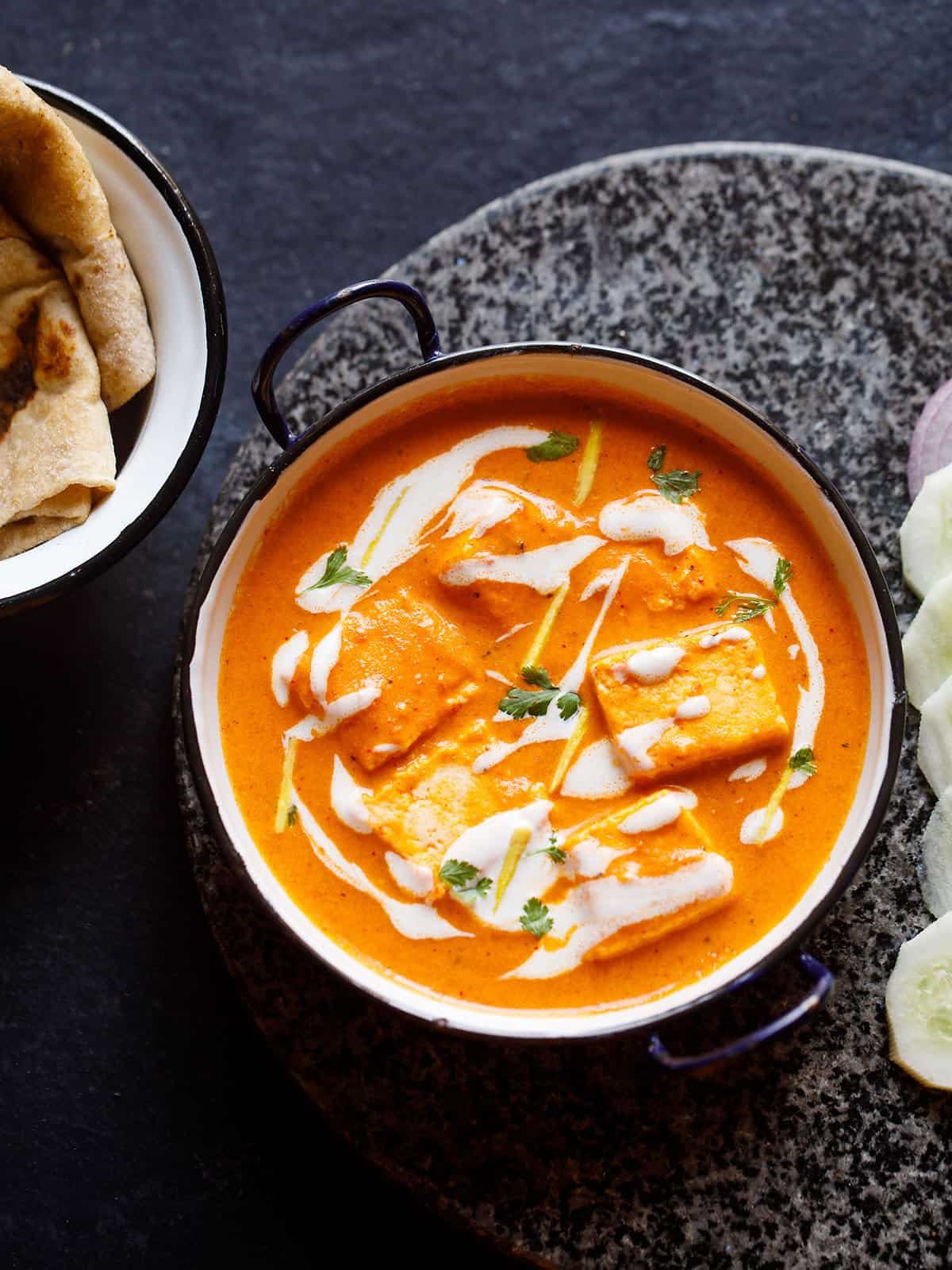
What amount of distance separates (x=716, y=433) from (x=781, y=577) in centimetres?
29

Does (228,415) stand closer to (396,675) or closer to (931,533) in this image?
(396,675)

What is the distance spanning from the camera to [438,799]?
222cm

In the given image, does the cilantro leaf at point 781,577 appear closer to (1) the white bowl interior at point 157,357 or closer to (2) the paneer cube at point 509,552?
(2) the paneer cube at point 509,552

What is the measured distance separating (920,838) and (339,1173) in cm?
134

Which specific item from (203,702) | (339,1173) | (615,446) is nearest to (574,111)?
(615,446)

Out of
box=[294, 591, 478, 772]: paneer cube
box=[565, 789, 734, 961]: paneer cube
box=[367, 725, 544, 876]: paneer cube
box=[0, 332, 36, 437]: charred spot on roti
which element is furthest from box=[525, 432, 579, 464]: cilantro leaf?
box=[0, 332, 36, 437]: charred spot on roti

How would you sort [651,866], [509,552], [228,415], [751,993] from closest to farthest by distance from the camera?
[651,866], [509,552], [751,993], [228,415]

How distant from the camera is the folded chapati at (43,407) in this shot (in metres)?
2.17

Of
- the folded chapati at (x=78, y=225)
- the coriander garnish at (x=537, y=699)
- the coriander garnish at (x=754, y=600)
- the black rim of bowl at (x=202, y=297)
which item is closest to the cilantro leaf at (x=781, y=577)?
the coriander garnish at (x=754, y=600)

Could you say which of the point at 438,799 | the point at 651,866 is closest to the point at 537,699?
the point at 438,799

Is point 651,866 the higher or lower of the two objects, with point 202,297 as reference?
lower

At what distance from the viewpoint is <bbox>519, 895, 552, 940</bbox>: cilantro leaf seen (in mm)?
2174

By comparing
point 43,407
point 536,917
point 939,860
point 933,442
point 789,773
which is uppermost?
point 43,407

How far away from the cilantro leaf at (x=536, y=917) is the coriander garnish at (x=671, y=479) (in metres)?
0.76
